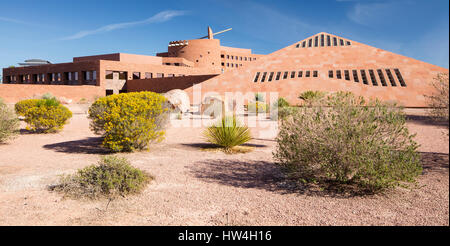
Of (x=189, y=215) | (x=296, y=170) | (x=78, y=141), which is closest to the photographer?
(x=189, y=215)

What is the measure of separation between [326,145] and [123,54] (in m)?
53.6

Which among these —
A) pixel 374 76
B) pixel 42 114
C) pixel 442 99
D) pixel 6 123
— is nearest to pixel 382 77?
pixel 374 76

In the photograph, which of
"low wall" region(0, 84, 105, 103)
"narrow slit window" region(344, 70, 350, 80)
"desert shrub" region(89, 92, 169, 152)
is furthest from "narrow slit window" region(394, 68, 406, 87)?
"low wall" region(0, 84, 105, 103)

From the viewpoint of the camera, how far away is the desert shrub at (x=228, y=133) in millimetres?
8023

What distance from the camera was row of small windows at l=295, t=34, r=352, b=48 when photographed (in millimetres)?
29758

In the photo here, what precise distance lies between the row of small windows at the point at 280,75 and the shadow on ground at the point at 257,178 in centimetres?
2269

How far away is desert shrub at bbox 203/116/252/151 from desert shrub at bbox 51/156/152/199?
3.56m

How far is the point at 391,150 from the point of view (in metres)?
4.18

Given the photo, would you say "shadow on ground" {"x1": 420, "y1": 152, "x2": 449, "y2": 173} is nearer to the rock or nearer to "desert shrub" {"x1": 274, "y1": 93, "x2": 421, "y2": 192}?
"desert shrub" {"x1": 274, "y1": 93, "x2": 421, "y2": 192}

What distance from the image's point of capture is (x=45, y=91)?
34.0 metres

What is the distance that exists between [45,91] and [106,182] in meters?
35.9
